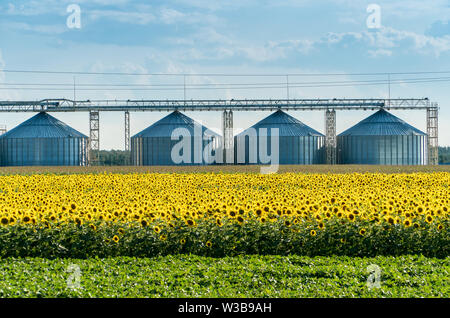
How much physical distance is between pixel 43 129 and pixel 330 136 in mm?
39712

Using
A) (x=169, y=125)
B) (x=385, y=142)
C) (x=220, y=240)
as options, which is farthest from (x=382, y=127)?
(x=220, y=240)

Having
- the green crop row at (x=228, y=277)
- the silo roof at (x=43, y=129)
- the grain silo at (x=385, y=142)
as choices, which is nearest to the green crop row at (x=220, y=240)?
the green crop row at (x=228, y=277)

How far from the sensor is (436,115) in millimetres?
76250

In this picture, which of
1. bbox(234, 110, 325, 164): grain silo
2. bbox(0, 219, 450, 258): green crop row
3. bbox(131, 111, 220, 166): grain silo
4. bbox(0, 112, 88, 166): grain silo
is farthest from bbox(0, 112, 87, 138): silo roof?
bbox(0, 219, 450, 258): green crop row

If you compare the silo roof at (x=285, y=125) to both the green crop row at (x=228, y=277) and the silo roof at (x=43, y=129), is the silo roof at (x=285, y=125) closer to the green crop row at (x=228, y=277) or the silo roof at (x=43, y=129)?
the silo roof at (x=43, y=129)

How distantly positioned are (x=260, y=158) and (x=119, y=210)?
202ft

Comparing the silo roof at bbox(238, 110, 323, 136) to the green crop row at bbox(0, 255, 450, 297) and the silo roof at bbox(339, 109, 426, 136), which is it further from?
the green crop row at bbox(0, 255, 450, 297)

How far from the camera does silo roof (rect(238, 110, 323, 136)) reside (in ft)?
246

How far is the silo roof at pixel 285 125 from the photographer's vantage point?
7509 cm

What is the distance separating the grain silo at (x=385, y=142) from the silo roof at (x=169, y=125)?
1990cm

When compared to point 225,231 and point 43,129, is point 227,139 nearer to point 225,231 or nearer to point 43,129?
point 43,129

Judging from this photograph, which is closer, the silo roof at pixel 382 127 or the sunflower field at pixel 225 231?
the sunflower field at pixel 225 231

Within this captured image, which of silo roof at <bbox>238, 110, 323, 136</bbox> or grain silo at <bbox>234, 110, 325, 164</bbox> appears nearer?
Result: grain silo at <bbox>234, 110, 325, 164</bbox>
